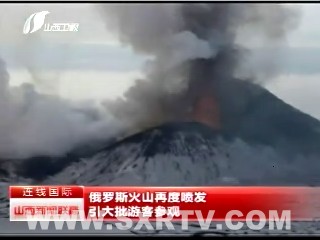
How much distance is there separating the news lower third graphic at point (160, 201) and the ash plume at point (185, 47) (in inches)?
15.7

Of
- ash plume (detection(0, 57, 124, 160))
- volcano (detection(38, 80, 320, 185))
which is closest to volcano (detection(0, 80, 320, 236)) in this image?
volcano (detection(38, 80, 320, 185))

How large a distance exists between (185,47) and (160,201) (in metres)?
0.81

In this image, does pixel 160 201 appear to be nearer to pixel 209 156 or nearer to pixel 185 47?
pixel 209 156

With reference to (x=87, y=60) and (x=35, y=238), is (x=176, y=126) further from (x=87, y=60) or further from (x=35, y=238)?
(x=35, y=238)

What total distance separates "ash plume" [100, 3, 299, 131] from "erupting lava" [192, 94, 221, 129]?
12 millimetres

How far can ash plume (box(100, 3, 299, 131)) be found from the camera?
4254 millimetres

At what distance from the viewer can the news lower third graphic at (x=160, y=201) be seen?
424 centimetres

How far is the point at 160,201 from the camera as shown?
13.9 feet

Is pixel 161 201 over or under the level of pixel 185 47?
under

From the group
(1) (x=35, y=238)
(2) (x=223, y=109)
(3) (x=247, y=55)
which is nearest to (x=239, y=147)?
(2) (x=223, y=109)

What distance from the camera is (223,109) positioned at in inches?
168

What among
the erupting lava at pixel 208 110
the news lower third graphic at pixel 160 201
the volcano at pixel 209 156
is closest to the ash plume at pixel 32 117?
the volcano at pixel 209 156

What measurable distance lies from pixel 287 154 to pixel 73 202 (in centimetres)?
115

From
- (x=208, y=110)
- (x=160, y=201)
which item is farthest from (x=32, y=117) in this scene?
(x=208, y=110)
